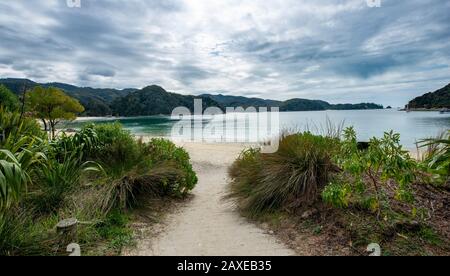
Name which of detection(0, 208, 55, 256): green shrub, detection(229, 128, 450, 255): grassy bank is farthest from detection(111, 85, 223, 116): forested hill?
detection(0, 208, 55, 256): green shrub

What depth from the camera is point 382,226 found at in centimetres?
392

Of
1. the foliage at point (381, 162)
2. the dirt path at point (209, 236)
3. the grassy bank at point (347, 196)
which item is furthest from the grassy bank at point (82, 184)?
the foliage at point (381, 162)

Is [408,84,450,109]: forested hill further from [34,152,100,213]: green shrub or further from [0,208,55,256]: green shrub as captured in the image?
[0,208,55,256]: green shrub

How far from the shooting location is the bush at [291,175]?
5.03 meters

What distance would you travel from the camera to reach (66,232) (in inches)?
148

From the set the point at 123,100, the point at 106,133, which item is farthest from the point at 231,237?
the point at 123,100

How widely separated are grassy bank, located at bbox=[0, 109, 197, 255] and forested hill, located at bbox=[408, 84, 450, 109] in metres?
75.2

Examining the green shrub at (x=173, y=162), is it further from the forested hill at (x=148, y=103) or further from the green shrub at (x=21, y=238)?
the forested hill at (x=148, y=103)

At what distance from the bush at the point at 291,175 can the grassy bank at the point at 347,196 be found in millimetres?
16

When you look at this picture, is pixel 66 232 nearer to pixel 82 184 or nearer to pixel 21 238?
pixel 21 238

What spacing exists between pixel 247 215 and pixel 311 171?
1405 mm

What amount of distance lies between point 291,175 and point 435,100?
87.9 m

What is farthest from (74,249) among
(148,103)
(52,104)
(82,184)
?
(148,103)
